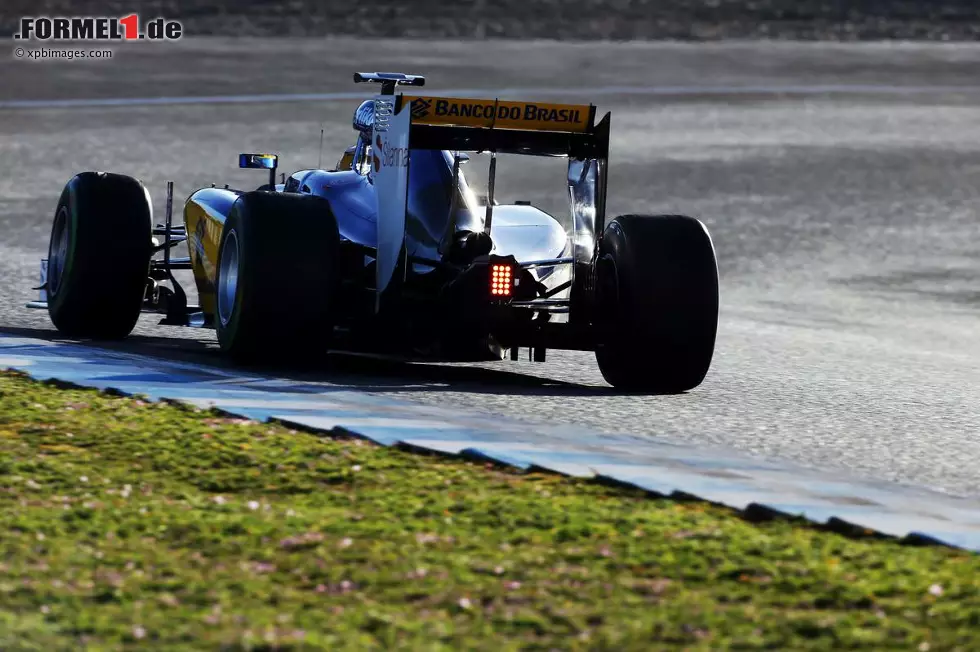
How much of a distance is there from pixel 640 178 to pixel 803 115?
7.31 metres

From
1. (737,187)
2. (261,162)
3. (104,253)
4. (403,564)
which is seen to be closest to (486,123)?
(261,162)

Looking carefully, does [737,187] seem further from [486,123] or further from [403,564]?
[403,564]

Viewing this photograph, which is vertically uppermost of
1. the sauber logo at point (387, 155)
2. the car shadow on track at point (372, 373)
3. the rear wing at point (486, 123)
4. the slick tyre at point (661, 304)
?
the rear wing at point (486, 123)

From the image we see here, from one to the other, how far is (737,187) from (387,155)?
14.3 metres

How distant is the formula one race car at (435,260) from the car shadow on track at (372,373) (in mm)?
139

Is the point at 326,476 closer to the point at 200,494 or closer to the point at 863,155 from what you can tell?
the point at 200,494

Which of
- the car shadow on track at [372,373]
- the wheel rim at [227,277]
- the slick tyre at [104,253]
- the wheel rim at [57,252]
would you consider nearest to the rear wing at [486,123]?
the wheel rim at [227,277]

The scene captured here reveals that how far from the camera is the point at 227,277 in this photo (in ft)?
31.4

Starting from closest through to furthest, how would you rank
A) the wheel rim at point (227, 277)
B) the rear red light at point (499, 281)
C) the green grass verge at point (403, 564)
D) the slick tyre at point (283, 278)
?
the green grass verge at point (403, 564) → the slick tyre at point (283, 278) → the rear red light at point (499, 281) → the wheel rim at point (227, 277)

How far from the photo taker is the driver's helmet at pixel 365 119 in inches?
401

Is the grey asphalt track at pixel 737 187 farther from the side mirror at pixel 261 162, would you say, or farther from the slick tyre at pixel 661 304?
the side mirror at pixel 261 162

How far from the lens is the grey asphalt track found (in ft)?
28.7

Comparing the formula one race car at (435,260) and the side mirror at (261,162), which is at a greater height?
the side mirror at (261,162)

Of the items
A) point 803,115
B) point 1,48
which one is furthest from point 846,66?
point 1,48
